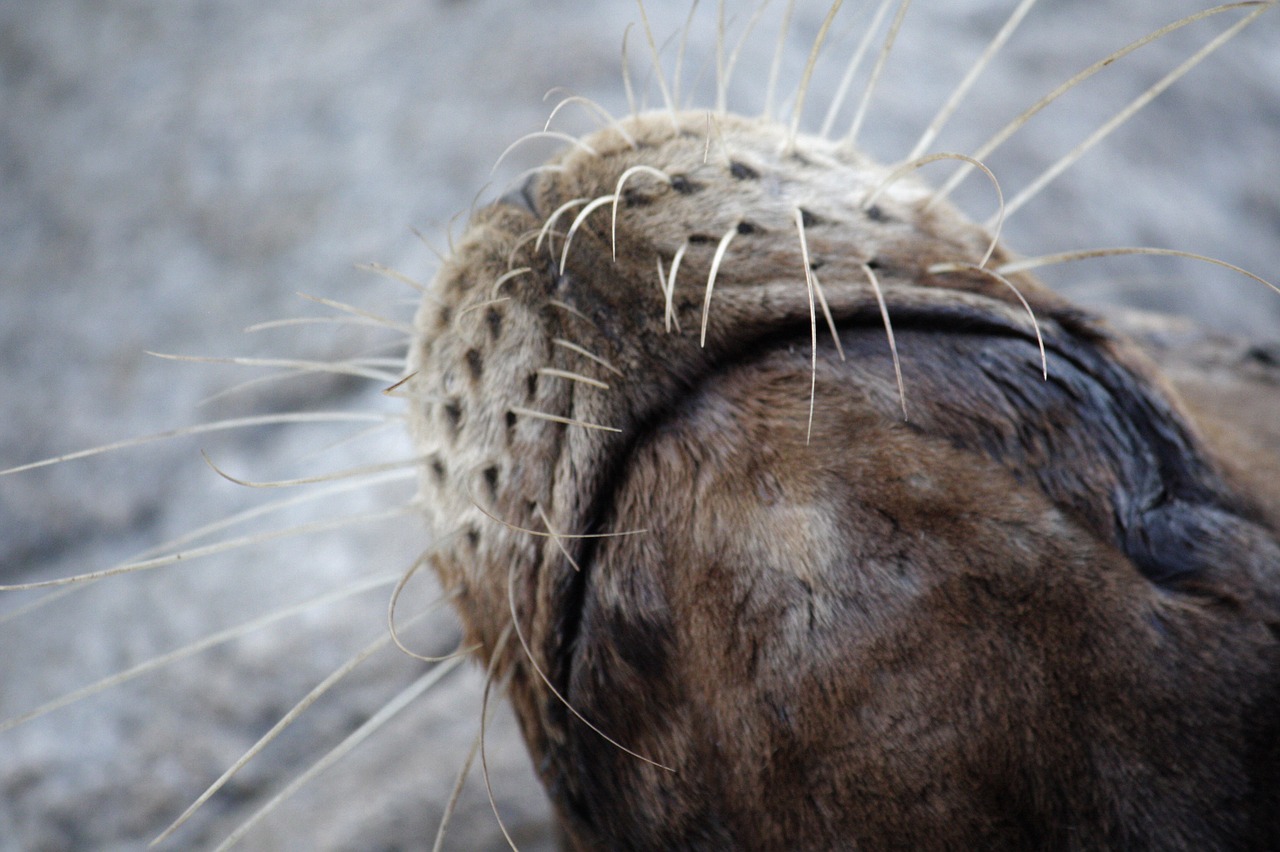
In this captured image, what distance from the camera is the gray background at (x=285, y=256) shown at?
2352mm

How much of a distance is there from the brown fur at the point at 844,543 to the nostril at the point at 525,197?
17 mm

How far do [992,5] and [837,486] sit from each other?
3175mm

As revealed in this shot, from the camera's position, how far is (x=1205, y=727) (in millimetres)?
987

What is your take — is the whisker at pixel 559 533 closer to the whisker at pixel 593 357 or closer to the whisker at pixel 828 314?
the whisker at pixel 593 357

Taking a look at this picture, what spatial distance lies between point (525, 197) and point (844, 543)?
0.55 metres

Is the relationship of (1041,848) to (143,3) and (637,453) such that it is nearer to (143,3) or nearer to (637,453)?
(637,453)

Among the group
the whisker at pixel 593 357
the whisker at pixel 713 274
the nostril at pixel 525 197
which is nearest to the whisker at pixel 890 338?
the whisker at pixel 713 274

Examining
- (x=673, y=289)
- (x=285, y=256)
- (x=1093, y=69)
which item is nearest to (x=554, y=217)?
(x=673, y=289)

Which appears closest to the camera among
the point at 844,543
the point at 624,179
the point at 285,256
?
the point at 844,543

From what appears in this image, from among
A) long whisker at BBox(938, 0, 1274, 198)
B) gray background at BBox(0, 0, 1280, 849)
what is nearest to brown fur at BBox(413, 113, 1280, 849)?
long whisker at BBox(938, 0, 1274, 198)

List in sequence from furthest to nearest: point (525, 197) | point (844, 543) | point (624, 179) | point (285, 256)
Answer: point (285, 256) < point (525, 197) < point (624, 179) < point (844, 543)

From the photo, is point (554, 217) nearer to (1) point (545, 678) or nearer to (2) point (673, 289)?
(2) point (673, 289)

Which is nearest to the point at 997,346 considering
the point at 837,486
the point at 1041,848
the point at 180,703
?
the point at 837,486

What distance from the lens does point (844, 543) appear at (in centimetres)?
96
